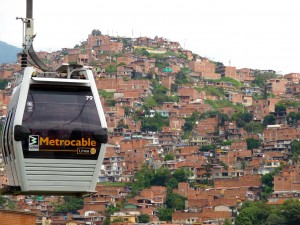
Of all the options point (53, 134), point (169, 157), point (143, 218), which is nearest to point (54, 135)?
point (53, 134)

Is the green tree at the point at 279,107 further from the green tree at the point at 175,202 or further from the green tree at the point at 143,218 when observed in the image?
the green tree at the point at 143,218

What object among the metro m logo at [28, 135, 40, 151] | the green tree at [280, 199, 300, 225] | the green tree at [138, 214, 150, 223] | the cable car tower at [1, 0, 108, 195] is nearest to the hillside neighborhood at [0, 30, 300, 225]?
the green tree at [138, 214, 150, 223]

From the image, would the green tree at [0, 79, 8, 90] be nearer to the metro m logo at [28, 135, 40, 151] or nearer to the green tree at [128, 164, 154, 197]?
the green tree at [128, 164, 154, 197]

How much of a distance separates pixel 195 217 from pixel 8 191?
3236 inches

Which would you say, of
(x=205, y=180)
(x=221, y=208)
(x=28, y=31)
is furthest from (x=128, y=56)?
(x=28, y=31)

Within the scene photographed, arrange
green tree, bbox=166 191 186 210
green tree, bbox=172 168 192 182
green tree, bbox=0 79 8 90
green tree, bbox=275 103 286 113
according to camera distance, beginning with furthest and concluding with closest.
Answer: green tree, bbox=0 79 8 90 → green tree, bbox=275 103 286 113 → green tree, bbox=172 168 192 182 → green tree, bbox=166 191 186 210

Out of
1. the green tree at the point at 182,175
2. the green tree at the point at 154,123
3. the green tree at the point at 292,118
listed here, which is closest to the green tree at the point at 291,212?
the green tree at the point at 182,175

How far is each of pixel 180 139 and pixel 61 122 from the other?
106557 millimetres

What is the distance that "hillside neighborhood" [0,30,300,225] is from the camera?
9106cm

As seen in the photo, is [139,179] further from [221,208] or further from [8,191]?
[8,191]

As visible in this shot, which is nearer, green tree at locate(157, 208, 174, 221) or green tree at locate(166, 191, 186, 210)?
green tree at locate(157, 208, 174, 221)

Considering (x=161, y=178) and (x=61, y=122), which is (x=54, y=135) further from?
(x=161, y=178)

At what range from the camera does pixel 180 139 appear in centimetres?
11444

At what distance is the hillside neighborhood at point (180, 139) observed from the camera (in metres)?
91.1
